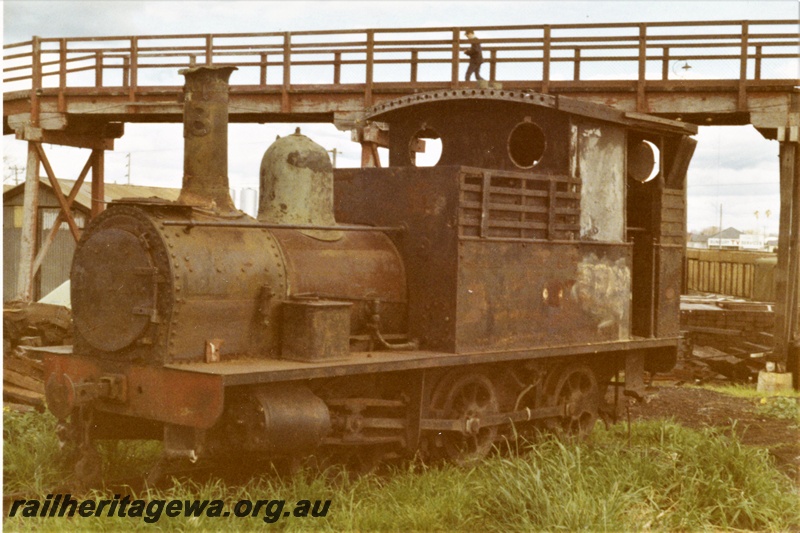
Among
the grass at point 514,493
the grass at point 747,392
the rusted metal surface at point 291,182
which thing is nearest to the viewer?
the grass at point 514,493

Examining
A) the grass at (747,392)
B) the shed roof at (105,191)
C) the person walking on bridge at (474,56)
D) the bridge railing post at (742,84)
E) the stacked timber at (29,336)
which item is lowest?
the grass at (747,392)

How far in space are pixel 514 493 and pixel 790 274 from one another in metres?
9.09

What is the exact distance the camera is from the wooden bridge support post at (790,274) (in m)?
Answer: 13.5

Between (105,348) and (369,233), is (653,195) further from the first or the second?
(105,348)

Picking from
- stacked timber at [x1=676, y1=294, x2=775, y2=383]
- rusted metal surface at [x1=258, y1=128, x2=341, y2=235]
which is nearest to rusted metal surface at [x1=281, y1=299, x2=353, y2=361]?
rusted metal surface at [x1=258, y1=128, x2=341, y2=235]

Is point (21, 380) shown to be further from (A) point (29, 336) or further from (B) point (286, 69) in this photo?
(B) point (286, 69)

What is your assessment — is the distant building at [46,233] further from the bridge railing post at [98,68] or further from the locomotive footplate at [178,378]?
the locomotive footplate at [178,378]

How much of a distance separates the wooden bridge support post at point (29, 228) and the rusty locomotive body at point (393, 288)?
32.7 ft

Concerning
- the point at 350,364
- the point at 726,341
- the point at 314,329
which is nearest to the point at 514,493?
the point at 350,364

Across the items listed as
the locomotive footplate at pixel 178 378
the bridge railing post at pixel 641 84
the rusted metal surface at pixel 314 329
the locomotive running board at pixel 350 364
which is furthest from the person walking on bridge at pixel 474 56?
the rusted metal surface at pixel 314 329

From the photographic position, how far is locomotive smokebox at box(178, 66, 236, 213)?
21.5 feet

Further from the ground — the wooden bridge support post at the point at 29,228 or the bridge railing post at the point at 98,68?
the bridge railing post at the point at 98,68

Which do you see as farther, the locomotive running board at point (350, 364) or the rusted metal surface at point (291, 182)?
the rusted metal surface at point (291, 182)

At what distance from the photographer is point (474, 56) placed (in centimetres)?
1435
